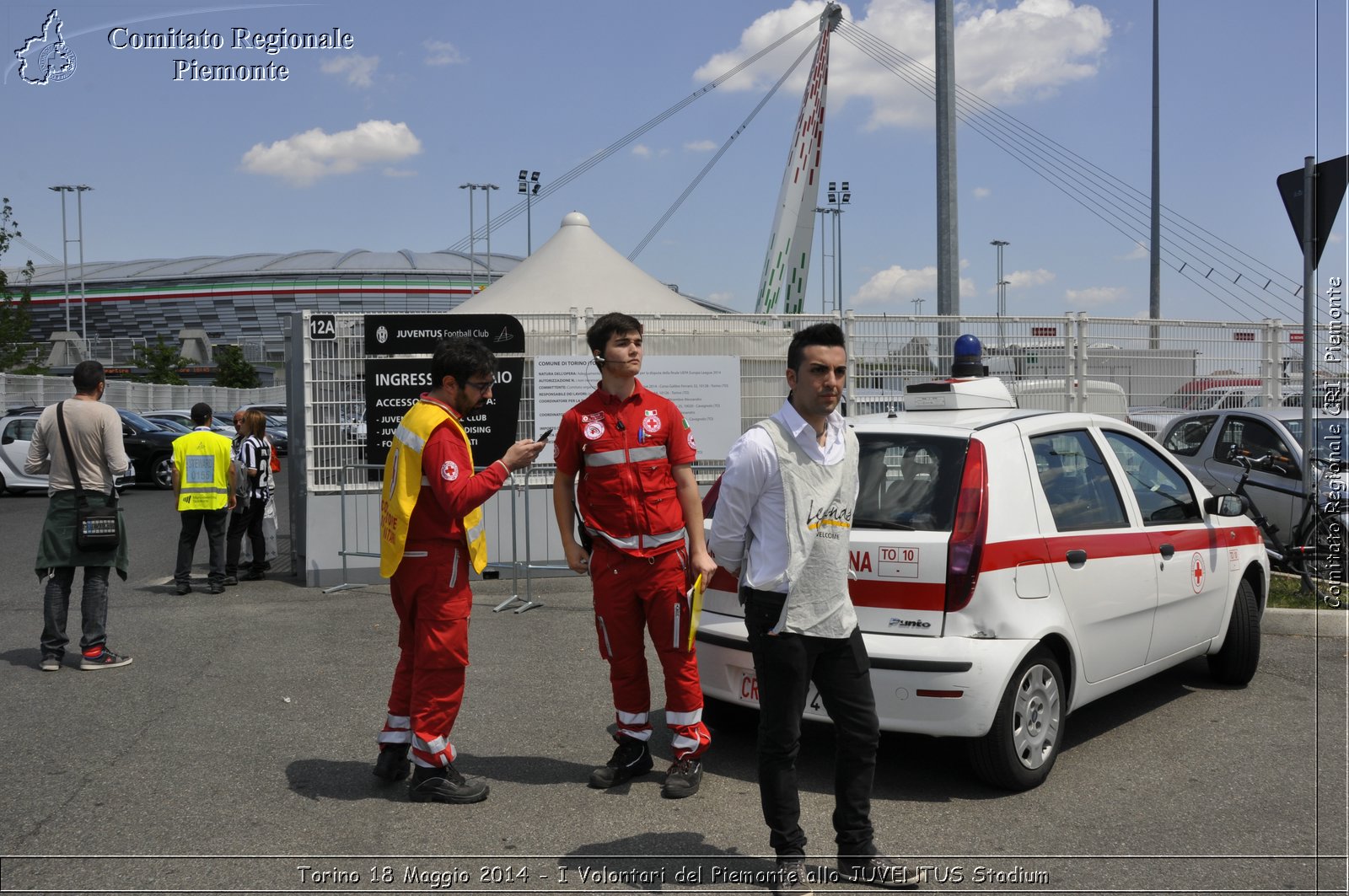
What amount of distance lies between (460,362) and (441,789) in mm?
1750

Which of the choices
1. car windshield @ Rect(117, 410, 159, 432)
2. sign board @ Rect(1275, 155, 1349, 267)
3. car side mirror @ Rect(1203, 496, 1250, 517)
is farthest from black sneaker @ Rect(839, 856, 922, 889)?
car windshield @ Rect(117, 410, 159, 432)

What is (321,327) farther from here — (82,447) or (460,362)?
(460,362)

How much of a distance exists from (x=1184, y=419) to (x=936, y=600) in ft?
29.2

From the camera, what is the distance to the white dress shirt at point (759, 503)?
3824mm

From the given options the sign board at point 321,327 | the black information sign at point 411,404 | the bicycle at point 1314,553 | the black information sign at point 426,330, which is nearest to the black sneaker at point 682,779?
the bicycle at point 1314,553

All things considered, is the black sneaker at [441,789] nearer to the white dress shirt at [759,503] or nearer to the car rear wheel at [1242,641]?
the white dress shirt at [759,503]

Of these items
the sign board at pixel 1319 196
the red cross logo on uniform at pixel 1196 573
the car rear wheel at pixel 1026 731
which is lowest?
the car rear wheel at pixel 1026 731

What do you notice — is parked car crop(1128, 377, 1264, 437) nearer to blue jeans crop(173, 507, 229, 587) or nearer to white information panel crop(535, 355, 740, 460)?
white information panel crop(535, 355, 740, 460)

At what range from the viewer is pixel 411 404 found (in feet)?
34.0

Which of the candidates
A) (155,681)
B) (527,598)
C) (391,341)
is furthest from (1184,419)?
(155,681)

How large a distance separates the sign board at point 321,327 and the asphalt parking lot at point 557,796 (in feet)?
12.3

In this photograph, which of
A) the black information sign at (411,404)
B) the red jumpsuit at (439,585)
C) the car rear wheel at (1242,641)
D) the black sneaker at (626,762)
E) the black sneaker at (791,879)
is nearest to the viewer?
the black sneaker at (791,879)

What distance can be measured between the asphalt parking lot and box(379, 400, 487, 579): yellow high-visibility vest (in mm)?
1036

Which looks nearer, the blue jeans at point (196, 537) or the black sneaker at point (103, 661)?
the black sneaker at point (103, 661)
